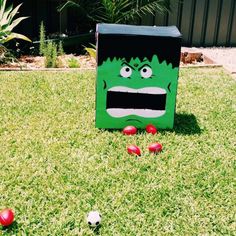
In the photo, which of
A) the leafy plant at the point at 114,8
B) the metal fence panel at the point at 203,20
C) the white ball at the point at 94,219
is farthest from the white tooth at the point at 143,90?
the metal fence panel at the point at 203,20

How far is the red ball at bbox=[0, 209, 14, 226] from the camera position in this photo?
262cm

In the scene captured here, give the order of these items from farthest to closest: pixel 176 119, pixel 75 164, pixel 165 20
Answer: pixel 165 20
pixel 176 119
pixel 75 164

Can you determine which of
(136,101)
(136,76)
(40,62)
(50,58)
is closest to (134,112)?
(136,101)

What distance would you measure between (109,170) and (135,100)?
905 millimetres

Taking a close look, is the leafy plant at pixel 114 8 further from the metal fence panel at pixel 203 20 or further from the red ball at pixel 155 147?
the red ball at pixel 155 147

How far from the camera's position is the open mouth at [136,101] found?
3943 millimetres

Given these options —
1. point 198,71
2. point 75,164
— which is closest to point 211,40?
point 198,71

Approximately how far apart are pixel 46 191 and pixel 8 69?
334 centimetres

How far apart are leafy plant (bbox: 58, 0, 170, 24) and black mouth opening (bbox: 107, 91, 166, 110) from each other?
3.05 metres

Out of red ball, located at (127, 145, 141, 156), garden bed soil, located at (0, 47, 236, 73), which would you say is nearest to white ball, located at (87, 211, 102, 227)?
red ball, located at (127, 145, 141, 156)

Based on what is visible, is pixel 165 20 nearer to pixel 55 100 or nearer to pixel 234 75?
pixel 234 75

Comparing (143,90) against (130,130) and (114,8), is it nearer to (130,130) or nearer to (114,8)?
(130,130)

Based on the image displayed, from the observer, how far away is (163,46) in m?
3.79

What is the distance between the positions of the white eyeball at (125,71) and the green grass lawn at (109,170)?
1.84 feet
